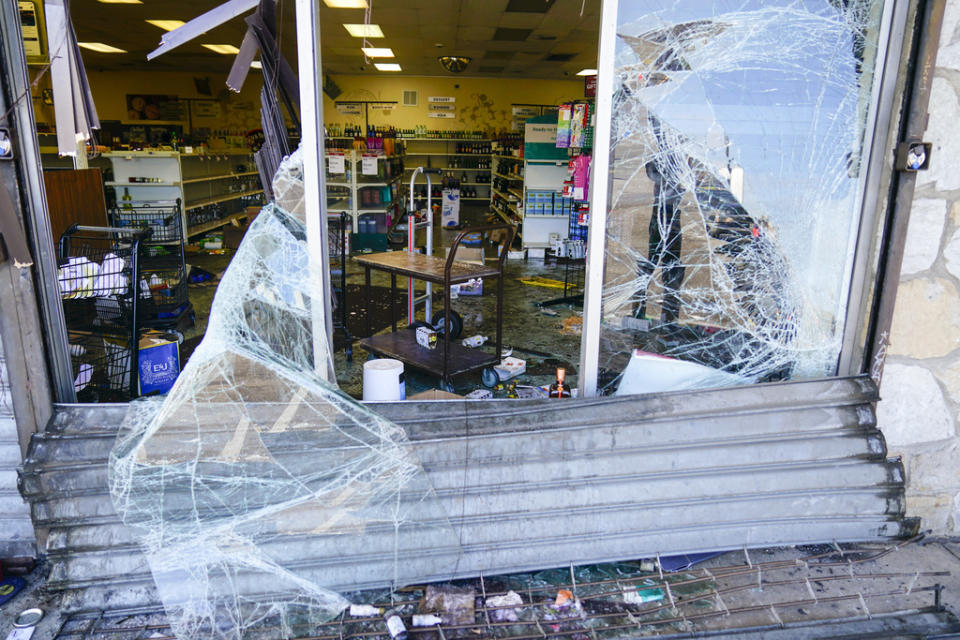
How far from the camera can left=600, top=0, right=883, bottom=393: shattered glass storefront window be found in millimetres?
2373

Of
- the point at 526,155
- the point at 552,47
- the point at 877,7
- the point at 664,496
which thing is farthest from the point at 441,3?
the point at 664,496

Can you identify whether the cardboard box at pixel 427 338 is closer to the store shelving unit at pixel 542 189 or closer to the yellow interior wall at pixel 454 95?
the store shelving unit at pixel 542 189

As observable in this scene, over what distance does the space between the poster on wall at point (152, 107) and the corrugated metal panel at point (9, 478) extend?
43.4 feet

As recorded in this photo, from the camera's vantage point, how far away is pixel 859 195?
246cm

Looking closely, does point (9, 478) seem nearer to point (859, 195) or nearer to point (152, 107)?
Result: point (859, 195)

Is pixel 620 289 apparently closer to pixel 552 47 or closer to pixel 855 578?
pixel 855 578

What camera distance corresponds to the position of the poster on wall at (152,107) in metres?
13.3

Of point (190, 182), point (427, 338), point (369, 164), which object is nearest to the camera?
point (427, 338)

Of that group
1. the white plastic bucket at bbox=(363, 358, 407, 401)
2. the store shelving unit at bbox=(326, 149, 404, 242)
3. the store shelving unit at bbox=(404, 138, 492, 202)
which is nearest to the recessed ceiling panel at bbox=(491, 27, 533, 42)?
the store shelving unit at bbox=(326, 149, 404, 242)

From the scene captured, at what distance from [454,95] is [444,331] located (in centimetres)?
1128

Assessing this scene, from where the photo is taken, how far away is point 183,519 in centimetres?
194

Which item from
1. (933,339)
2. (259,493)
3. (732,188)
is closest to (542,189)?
(732,188)

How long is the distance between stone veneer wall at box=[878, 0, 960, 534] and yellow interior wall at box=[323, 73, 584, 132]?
12.4 metres

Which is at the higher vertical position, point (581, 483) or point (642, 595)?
point (581, 483)
